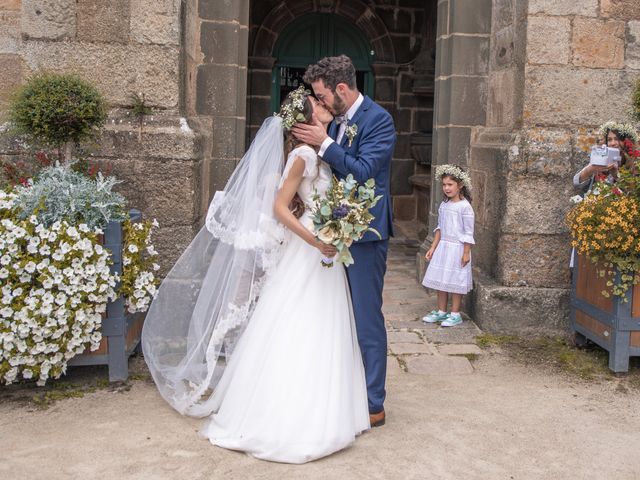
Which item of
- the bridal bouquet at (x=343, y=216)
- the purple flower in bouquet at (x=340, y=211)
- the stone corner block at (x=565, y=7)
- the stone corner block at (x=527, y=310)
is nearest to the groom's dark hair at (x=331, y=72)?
the bridal bouquet at (x=343, y=216)

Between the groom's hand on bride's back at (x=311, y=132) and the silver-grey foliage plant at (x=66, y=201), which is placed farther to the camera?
the silver-grey foliage plant at (x=66, y=201)

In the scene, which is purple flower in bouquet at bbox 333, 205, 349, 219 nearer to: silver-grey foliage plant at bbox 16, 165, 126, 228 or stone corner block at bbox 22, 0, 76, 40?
silver-grey foliage plant at bbox 16, 165, 126, 228

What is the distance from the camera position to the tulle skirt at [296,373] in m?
3.47

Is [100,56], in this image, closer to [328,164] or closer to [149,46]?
[149,46]

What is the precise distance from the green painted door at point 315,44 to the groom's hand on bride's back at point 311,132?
784cm

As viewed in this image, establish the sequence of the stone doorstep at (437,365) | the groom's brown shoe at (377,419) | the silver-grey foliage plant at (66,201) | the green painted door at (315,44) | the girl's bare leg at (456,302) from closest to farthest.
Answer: the groom's brown shoe at (377,419), the silver-grey foliage plant at (66,201), the stone doorstep at (437,365), the girl's bare leg at (456,302), the green painted door at (315,44)

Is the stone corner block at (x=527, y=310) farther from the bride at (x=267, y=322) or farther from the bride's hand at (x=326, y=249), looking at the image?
the bride's hand at (x=326, y=249)

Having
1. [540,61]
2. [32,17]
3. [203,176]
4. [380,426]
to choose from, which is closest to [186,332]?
[380,426]

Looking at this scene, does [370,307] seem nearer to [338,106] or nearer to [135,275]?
[338,106]

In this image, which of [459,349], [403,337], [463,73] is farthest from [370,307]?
[463,73]

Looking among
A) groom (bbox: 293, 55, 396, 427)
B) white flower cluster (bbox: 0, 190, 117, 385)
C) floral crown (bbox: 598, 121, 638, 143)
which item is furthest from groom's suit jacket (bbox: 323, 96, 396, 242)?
floral crown (bbox: 598, 121, 638, 143)

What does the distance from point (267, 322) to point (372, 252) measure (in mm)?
614

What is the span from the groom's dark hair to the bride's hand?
735 mm

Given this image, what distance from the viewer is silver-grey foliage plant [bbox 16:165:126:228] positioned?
4.17 m
